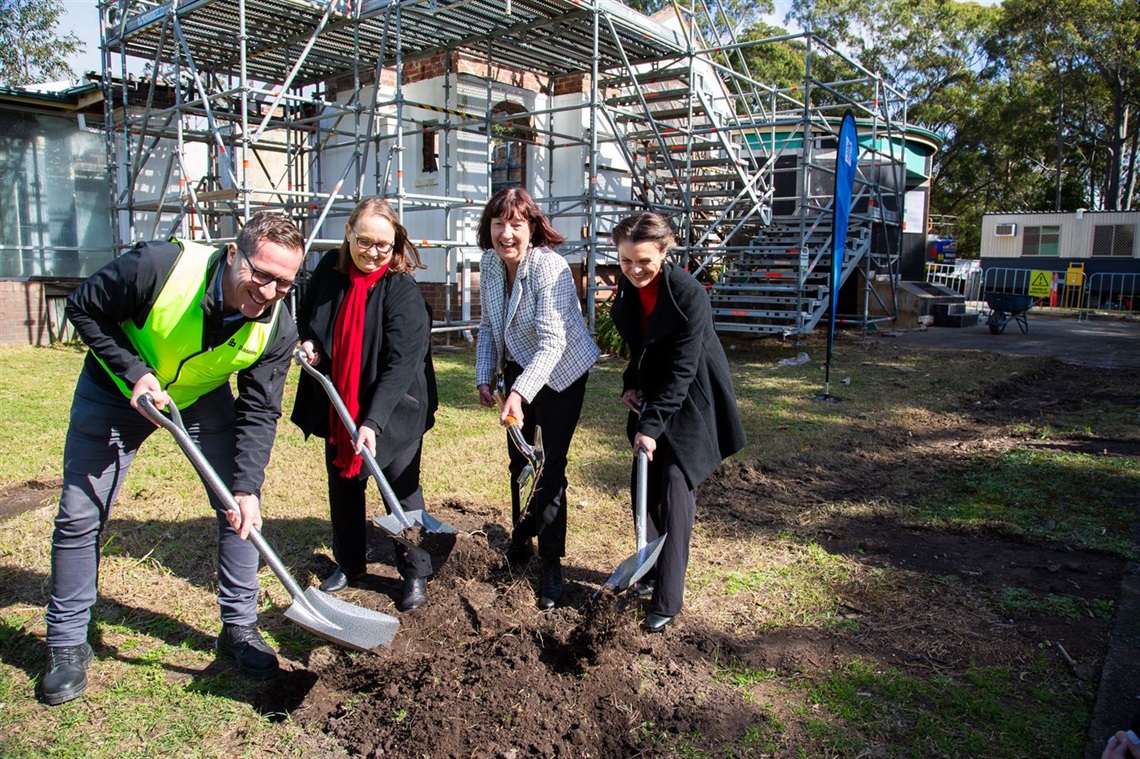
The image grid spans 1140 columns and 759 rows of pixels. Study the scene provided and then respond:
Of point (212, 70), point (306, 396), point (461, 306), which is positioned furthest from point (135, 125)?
point (306, 396)

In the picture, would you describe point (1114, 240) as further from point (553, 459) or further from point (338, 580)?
point (338, 580)

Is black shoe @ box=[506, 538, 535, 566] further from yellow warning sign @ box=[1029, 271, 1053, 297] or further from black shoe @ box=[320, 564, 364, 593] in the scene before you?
yellow warning sign @ box=[1029, 271, 1053, 297]

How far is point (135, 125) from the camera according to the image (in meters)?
11.9

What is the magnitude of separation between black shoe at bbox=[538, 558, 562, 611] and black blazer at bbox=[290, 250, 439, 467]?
0.78 m

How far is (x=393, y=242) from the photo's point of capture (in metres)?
3.27

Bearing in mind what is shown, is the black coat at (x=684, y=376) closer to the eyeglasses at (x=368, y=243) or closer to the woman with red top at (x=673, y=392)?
the woman with red top at (x=673, y=392)

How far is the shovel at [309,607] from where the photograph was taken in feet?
8.54

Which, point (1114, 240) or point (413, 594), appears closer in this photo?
point (413, 594)

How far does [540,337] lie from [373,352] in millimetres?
687

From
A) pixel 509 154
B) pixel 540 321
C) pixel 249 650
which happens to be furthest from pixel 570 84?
pixel 249 650

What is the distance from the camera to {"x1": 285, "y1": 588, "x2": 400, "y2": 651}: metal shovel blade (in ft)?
9.02

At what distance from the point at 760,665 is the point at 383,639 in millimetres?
1348

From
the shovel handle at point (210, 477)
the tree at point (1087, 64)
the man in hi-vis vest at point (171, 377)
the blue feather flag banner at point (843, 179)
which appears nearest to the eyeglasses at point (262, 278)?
the man in hi-vis vest at point (171, 377)

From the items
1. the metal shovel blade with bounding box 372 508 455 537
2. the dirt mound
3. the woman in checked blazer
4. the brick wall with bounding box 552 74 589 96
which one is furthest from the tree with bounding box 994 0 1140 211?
the dirt mound
